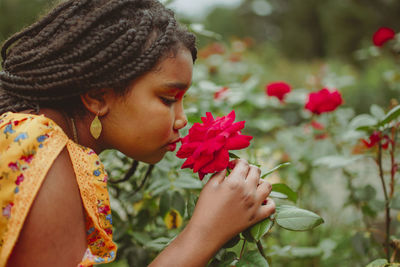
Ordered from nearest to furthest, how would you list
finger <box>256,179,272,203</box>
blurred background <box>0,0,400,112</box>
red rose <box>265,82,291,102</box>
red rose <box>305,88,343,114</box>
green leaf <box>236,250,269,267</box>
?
green leaf <box>236,250,269,267</box>, finger <box>256,179,272,203</box>, red rose <box>305,88,343,114</box>, red rose <box>265,82,291,102</box>, blurred background <box>0,0,400,112</box>

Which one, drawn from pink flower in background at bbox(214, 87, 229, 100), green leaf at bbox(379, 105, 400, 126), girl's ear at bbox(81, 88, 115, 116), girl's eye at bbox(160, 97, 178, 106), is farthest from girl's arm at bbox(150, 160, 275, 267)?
pink flower in background at bbox(214, 87, 229, 100)

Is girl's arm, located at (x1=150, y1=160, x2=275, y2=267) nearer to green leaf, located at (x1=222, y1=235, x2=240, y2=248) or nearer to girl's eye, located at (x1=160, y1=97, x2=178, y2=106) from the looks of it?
green leaf, located at (x1=222, y1=235, x2=240, y2=248)

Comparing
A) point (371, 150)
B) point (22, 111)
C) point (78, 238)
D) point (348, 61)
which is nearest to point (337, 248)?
point (371, 150)

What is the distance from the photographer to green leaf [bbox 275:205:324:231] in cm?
97

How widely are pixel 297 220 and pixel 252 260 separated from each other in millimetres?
166

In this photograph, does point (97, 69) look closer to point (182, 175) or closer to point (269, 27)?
point (182, 175)

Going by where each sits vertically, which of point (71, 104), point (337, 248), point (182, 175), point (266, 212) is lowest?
A: point (337, 248)

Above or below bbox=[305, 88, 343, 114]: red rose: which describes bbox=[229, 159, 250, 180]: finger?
above

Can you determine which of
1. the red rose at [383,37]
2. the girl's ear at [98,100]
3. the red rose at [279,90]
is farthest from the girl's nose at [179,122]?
the red rose at [383,37]

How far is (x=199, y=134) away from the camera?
1.04m

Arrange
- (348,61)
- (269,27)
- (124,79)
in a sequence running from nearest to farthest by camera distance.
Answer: (124,79), (348,61), (269,27)

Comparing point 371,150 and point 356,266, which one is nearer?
point 371,150

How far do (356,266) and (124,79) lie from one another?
6.03ft

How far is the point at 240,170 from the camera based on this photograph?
1077mm
